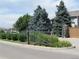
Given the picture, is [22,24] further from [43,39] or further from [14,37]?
[43,39]

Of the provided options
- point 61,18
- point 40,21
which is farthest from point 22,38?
point 40,21

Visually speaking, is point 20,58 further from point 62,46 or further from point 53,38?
point 53,38

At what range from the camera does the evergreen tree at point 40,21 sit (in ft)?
178

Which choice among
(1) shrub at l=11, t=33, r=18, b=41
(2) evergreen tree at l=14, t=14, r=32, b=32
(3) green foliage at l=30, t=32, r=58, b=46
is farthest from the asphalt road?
(2) evergreen tree at l=14, t=14, r=32, b=32

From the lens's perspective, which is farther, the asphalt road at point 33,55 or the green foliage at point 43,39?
the green foliage at point 43,39

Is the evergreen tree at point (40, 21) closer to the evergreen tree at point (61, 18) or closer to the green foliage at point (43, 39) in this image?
the evergreen tree at point (61, 18)

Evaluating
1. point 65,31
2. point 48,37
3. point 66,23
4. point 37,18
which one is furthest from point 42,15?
point 48,37

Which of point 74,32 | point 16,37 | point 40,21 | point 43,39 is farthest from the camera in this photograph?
point 40,21

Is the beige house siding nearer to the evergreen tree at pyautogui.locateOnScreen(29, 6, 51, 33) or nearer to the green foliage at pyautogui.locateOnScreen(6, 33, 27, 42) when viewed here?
the evergreen tree at pyautogui.locateOnScreen(29, 6, 51, 33)

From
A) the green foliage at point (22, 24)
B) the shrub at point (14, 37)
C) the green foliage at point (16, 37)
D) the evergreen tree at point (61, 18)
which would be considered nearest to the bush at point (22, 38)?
the green foliage at point (16, 37)

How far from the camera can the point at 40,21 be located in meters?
54.4

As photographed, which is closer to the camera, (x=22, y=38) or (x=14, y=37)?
(x=22, y=38)

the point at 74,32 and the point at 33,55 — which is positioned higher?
the point at 74,32

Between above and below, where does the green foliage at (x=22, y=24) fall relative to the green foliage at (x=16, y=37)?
above
